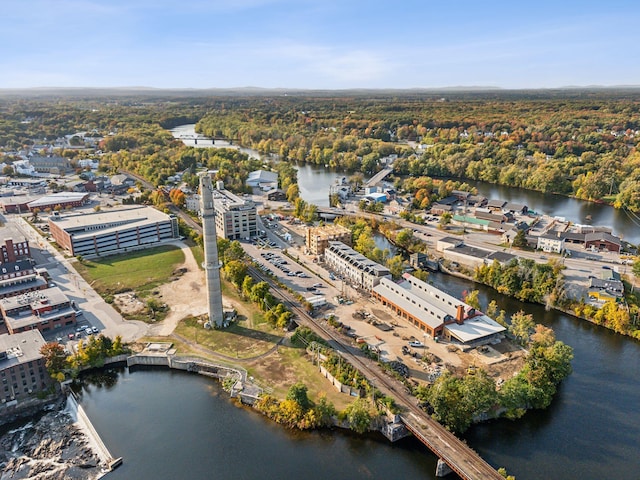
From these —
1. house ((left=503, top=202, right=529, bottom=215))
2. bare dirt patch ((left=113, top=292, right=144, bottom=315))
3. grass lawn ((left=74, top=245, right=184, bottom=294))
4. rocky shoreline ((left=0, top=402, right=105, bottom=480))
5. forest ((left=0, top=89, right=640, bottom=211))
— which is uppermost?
forest ((left=0, top=89, right=640, bottom=211))

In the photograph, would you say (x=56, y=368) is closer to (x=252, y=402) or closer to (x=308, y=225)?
(x=252, y=402)

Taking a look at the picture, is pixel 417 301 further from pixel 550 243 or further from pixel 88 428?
pixel 88 428

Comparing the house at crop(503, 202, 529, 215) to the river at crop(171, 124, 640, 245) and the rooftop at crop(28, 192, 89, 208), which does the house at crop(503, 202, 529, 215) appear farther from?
the rooftop at crop(28, 192, 89, 208)

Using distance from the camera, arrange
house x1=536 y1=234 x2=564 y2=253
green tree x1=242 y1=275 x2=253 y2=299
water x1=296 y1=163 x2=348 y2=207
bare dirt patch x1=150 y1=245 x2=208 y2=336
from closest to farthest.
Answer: bare dirt patch x1=150 y1=245 x2=208 y2=336 < green tree x1=242 y1=275 x2=253 y2=299 < house x1=536 y1=234 x2=564 y2=253 < water x1=296 y1=163 x2=348 y2=207

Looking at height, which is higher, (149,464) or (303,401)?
(303,401)

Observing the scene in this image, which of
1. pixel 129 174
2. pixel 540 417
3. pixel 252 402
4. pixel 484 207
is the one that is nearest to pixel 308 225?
pixel 484 207

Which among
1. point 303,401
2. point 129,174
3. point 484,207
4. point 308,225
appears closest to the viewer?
point 303,401

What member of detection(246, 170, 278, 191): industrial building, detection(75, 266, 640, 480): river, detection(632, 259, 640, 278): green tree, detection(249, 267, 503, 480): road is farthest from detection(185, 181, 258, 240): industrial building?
detection(632, 259, 640, 278): green tree

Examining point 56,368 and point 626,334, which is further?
point 626,334
